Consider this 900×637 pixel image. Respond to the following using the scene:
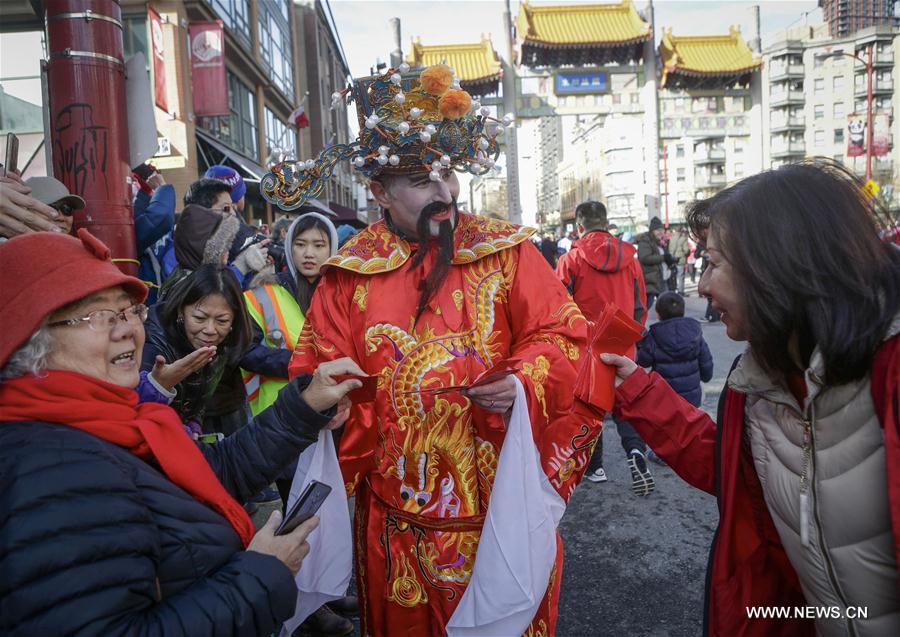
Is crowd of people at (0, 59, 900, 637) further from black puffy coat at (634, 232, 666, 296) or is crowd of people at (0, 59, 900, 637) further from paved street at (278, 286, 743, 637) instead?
black puffy coat at (634, 232, 666, 296)

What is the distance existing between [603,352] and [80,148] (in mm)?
2465

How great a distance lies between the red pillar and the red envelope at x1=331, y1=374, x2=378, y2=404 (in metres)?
1.57

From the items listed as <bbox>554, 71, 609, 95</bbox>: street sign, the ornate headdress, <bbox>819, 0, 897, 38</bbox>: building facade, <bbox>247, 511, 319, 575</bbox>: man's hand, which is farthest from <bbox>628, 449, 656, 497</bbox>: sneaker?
<bbox>819, 0, 897, 38</bbox>: building facade

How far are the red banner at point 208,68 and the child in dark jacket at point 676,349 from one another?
10.2m

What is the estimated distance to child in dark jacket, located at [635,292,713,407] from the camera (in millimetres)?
4328

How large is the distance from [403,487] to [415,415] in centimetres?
22

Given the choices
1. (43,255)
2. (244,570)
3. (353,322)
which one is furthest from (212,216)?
(244,570)

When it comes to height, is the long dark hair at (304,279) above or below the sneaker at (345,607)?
above

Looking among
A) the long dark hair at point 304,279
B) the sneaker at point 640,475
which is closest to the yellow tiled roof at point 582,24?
the sneaker at point 640,475

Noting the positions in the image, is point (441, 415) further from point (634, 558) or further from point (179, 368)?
point (634, 558)

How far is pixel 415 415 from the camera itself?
181 centimetres

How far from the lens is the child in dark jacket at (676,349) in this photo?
4328 millimetres

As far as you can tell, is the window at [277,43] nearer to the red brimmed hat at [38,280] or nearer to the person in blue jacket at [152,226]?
the person in blue jacket at [152,226]

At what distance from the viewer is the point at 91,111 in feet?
8.92
